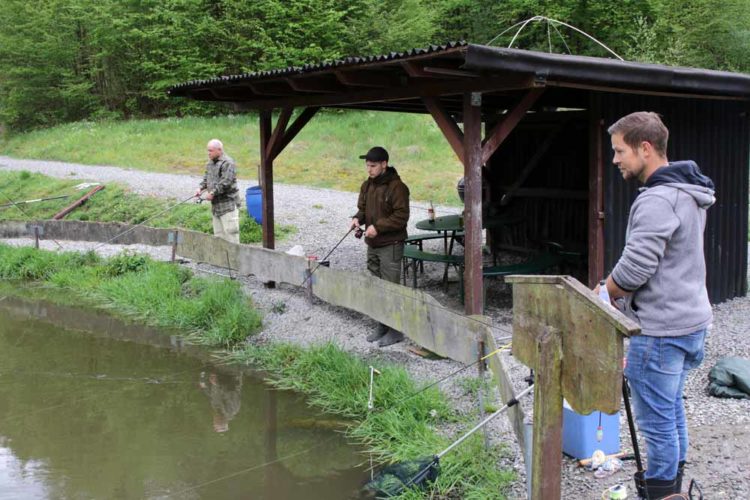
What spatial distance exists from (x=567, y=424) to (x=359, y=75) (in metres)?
4.05

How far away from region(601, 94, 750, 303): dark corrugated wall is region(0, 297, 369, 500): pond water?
3719 mm

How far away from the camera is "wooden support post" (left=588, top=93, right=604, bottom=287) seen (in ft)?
25.6

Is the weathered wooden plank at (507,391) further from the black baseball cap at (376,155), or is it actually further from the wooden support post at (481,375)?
the black baseball cap at (376,155)

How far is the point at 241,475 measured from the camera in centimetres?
545

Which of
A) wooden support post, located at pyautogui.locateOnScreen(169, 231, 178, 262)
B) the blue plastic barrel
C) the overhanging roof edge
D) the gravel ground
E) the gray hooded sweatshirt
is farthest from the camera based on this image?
the blue plastic barrel

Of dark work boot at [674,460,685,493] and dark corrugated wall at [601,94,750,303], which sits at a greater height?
dark corrugated wall at [601,94,750,303]

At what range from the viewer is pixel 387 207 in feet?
25.8

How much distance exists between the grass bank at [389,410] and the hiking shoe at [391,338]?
55 cm

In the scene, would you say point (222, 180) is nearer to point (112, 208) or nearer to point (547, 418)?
point (112, 208)

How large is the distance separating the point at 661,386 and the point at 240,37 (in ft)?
91.3

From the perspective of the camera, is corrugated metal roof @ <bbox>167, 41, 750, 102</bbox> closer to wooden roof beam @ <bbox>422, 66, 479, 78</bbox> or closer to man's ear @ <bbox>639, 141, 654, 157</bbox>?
wooden roof beam @ <bbox>422, 66, 479, 78</bbox>

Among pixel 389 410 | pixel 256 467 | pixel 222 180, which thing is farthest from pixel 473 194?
pixel 222 180

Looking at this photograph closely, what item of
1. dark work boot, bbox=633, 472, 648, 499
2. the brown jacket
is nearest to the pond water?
the brown jacket

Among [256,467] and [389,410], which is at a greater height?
[389,410]
